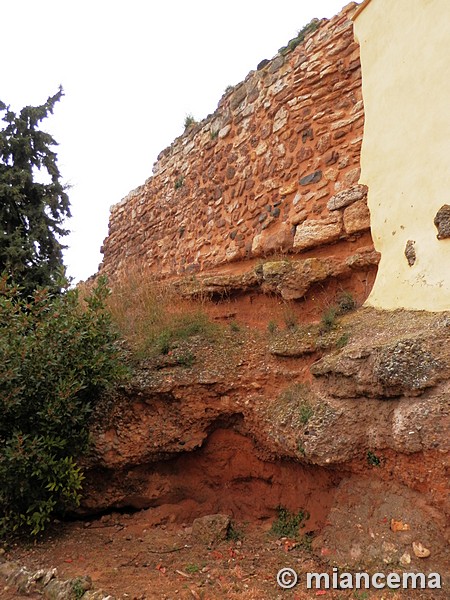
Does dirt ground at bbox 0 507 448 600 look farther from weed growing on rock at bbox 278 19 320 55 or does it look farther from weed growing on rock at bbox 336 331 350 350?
weed growing on rock at bbox 278 19 320 55

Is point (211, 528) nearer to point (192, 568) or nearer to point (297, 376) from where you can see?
point (192, 568)

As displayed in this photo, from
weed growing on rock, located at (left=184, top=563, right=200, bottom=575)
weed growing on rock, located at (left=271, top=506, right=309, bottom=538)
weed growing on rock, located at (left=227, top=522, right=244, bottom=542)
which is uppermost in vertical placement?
weed growing on rock, located at (left=271, top=506, right=309, bottom=538)

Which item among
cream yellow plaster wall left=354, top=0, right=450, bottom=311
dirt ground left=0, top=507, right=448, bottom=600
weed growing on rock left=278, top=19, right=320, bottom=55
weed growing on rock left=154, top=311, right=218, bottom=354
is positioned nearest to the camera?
dirt ground left=0, top=507, right=448, bottom=600

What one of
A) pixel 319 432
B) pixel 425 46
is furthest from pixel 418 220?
pixel 319 432

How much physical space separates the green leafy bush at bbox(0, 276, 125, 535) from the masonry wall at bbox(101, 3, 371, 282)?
2.20 m

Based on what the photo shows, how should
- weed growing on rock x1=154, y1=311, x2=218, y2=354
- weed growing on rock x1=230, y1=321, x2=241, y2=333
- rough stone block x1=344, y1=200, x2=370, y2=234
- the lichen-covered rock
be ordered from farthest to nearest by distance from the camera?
1. weed growing on rock x1=230, y1=321, x2=241, y2=333
2. weed growing on rock x1=154, y1=311, x2=218, y2=354
3. rough stone block x1=344, y1=200, x2=370, y2=234
4. the lichen-covered rock

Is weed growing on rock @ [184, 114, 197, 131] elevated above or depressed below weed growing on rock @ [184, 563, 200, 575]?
above

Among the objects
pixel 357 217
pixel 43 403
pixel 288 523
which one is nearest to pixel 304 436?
pixel 288 523

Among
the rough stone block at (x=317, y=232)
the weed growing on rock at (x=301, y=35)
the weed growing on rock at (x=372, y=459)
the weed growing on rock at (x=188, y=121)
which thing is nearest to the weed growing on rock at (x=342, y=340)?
the weed growing on rock at (x=372, y=459)

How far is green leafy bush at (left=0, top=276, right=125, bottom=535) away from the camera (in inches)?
140

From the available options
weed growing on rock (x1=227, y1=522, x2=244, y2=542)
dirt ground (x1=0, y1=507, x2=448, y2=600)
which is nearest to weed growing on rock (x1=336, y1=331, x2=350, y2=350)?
dirt ground (x1=0, y1=507, x2=448, y2=600)

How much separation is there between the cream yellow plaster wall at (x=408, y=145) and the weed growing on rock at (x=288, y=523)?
1.65 meters

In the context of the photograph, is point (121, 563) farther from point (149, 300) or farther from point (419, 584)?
point (149, 300)

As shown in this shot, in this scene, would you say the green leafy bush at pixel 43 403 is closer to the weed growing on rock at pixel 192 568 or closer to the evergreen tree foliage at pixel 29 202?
the weed growing on rock at pixel 192 568
